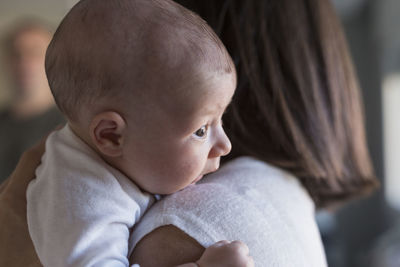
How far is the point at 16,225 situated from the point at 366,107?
3.26 metres

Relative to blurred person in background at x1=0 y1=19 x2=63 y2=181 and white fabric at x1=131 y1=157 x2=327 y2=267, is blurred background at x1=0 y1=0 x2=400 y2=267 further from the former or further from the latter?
white fabric at x1=131 y1=157 x2=327 y2=267

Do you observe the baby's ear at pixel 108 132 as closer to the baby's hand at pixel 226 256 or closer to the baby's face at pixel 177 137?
the baby's face at pixel 177 137

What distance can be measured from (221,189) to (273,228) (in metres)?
0.08

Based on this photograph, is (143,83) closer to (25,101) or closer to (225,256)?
(225,256)

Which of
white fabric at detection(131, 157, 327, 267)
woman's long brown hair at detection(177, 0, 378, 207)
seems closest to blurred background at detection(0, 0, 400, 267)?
woman's long brown hair at detection(177, 0, 378, 207)

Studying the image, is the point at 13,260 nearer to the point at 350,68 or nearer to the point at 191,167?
the point at 191,167

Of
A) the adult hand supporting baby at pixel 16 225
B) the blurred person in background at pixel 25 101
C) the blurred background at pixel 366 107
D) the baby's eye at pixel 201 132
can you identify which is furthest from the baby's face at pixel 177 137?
the blurred person in background at pixel 25 101

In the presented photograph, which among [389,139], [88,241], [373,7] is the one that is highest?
[88,241]

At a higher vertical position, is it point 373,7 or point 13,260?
point 13,260

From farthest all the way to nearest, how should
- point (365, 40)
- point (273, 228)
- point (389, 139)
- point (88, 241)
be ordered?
point (365, 40) < point (389, 139) < point (273, 228) < point (88, 241)

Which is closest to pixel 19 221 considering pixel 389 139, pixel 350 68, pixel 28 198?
pixel 28 198

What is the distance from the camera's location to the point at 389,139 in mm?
3250

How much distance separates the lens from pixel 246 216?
58 cm

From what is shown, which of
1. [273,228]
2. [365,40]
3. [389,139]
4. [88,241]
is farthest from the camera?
[365,40]
